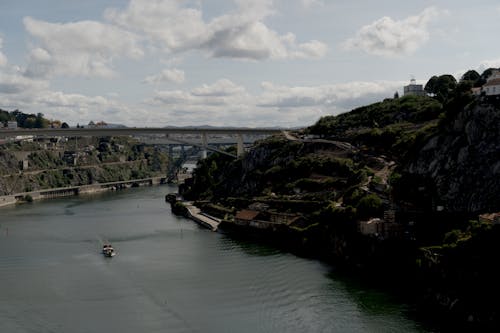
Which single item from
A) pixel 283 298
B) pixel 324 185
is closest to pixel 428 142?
pixel 324 185

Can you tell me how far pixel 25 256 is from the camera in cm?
2470

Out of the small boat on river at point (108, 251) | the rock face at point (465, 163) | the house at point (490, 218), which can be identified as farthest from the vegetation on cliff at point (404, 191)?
the small boat on river at point (108, 251)

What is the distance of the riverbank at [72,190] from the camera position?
49925 millimetres

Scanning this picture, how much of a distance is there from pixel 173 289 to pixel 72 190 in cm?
4092

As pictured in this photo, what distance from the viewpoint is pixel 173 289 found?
19.4 meters

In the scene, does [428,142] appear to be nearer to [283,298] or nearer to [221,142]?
[283,298]

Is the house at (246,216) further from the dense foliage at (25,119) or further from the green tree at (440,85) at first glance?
the dense foliage at (25,119)

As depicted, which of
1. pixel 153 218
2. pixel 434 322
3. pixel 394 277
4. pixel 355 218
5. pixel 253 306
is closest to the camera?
pixel 434 322

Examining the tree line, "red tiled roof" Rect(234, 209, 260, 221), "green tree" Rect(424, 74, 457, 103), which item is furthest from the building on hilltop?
the tree line

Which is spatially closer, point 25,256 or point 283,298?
point 283,298

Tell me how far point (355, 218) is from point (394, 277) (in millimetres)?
3911

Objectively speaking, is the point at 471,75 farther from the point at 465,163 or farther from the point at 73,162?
the point at 73,162

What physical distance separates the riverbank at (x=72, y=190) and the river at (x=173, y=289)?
20155mm

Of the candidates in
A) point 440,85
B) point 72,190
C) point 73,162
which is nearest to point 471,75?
point 440,85
